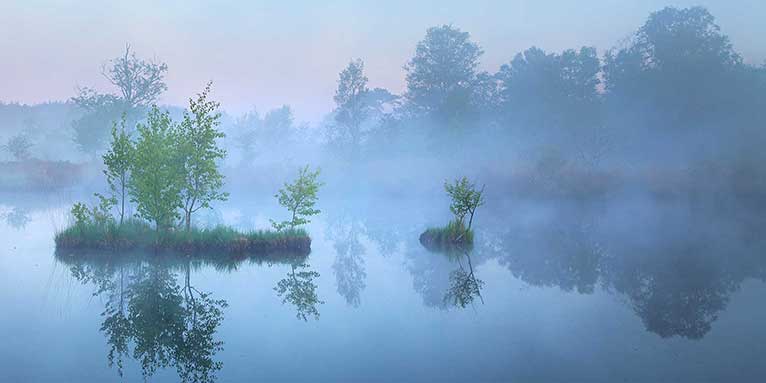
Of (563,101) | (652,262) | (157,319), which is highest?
(563,101)

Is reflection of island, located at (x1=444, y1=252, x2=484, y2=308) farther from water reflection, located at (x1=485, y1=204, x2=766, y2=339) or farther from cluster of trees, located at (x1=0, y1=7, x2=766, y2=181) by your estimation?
cluster of trees, located at (x1=0, y1=7, x2=766, y2=181)

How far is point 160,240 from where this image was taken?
83.4 feet

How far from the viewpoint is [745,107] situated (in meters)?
76.6

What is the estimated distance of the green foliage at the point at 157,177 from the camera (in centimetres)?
2559

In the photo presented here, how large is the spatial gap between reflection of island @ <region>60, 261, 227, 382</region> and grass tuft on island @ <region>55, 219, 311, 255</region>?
405cm

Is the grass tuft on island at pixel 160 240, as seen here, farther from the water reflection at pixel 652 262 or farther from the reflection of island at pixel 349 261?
the water reflection at pixel 652 262

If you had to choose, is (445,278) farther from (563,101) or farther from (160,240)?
(563,101)

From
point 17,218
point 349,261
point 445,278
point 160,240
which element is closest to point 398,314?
point 445,278

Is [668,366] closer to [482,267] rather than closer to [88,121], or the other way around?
[482,267]

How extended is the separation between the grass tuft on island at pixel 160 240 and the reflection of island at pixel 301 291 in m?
4.93

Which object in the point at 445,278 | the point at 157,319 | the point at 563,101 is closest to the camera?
the point at 157,319

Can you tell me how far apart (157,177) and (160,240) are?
347 cm

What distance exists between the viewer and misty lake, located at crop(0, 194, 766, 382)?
1115 centimetres

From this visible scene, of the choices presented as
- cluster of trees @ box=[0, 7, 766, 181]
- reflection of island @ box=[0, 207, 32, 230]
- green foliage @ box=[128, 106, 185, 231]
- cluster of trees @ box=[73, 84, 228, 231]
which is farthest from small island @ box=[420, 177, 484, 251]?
cluster of trees @ box=[0, 7, 766, 181]
